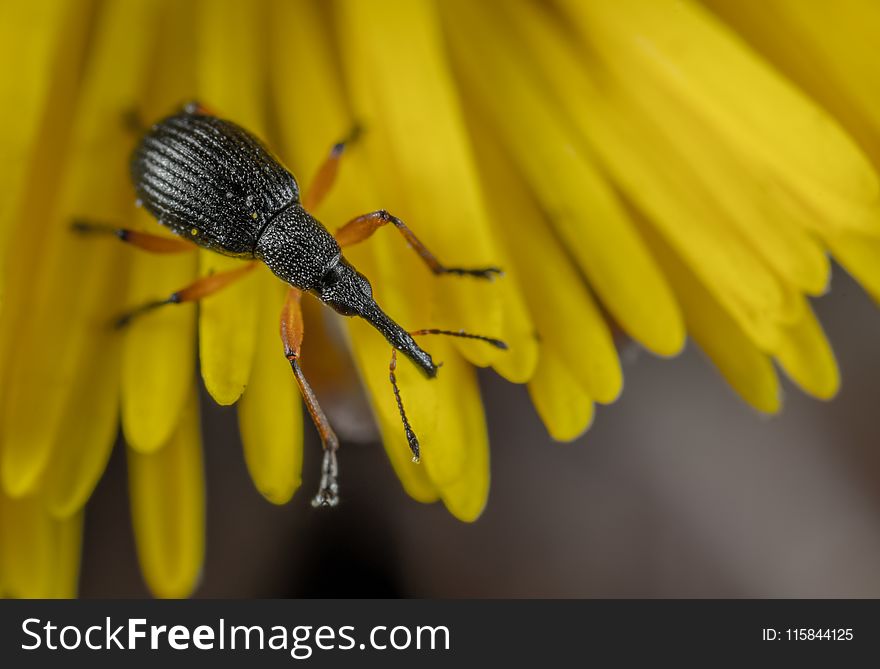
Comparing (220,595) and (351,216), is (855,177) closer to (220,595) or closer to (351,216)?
(351,216)

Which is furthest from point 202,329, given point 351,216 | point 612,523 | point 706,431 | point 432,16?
point 706,431

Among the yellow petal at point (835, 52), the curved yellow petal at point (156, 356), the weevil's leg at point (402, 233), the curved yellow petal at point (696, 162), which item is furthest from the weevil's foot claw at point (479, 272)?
the yellow petal at point (835, 52)

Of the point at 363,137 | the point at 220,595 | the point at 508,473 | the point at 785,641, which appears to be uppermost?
the point at 363,137

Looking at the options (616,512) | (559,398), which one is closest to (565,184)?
(559,398)

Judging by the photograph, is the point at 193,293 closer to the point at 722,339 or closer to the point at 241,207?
the point at 241,207

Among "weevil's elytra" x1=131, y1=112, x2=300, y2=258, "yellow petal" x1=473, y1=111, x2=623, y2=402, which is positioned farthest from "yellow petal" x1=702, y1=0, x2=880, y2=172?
"weevil's elytra" x1=131, y1=112, x2=300, y2=258

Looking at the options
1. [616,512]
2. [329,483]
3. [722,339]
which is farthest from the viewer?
[616,512]
